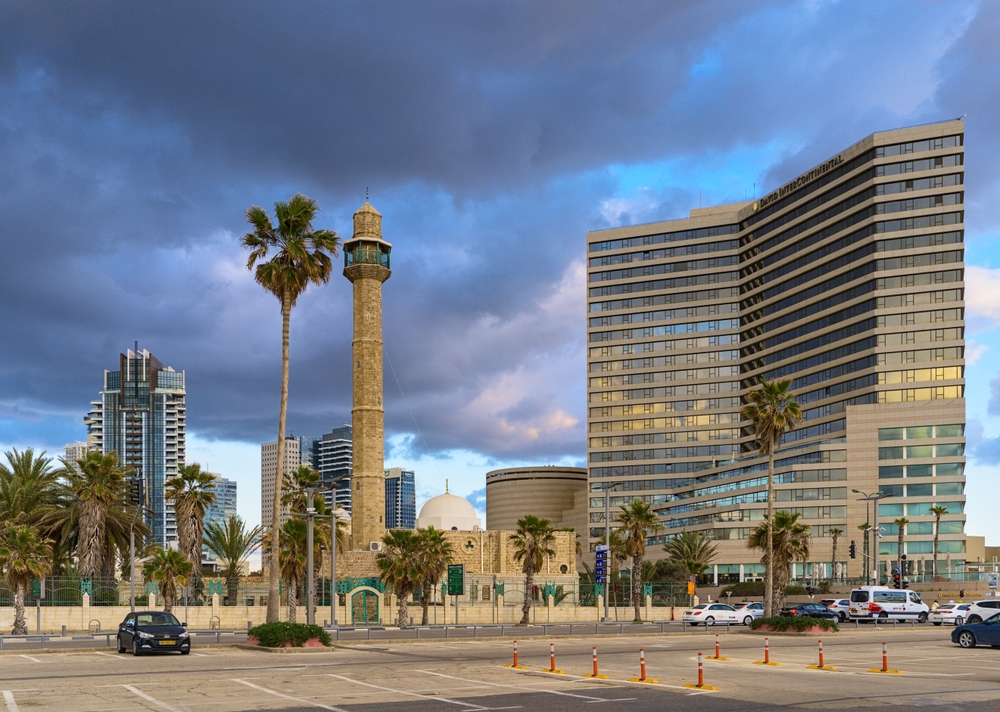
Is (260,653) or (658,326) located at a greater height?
(658,326)

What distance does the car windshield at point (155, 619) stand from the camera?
112 feet

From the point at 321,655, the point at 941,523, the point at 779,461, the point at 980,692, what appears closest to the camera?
the point at 980,692

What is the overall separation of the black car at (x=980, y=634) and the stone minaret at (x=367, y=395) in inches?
2351

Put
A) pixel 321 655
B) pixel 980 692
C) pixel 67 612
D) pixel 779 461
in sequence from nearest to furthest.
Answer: pixel 980 692 → pixel 321 655 → pixel 67 612 → pixel 779 461

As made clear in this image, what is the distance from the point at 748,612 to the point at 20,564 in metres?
38.9

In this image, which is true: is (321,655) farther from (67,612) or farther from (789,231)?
(789,231)

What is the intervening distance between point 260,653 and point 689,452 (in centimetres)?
12753

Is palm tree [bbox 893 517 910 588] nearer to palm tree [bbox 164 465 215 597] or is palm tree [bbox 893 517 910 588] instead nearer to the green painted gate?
the green painted gate

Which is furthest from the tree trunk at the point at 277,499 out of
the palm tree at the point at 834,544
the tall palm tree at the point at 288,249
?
the palm tree at the point at 834,544

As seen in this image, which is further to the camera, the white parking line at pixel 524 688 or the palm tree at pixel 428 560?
the palm tree at pixel 428 560

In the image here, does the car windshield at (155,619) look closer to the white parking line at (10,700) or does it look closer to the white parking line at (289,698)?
the white parking line at (289,698)

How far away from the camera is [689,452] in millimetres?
Answer: 156500

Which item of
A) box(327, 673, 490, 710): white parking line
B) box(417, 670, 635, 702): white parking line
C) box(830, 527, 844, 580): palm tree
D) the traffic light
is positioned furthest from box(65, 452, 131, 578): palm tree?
box(830, 527, 844, 580): palm tree

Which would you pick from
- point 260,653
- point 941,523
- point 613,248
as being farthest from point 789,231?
point 260,653
